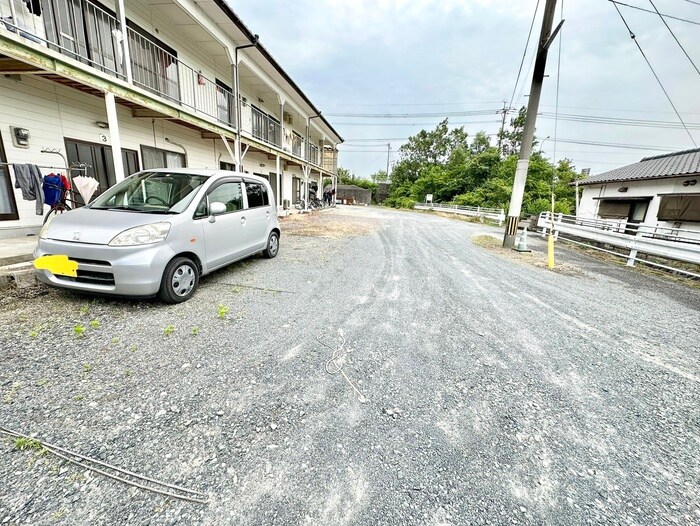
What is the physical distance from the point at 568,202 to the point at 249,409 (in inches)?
1145

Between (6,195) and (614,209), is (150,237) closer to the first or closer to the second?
(6,195)

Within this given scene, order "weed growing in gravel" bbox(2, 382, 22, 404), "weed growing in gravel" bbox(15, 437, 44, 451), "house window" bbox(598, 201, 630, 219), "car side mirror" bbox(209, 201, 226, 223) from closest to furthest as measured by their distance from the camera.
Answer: "weed growing in gravel" bbox(15, 437, 44, 451)
"weed growing in gravel" bbox(2, 382, 22, 404)
"car side mirror" bbox(209, 201, 226, 223)
"house window" bbox(598, 201, 630, 219)

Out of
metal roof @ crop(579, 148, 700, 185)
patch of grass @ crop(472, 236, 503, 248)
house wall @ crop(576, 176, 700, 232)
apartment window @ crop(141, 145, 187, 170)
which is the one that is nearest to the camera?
apartment window @ crop(141, 145, 187, 170)

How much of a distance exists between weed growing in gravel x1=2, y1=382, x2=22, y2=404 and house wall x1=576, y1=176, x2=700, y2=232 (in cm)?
1494

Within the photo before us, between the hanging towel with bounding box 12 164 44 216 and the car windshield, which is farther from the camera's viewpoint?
the hanging towel with bounding box 12 164 44 216

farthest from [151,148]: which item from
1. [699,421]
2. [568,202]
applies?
[568,202]

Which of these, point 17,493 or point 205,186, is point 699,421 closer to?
point 17,493

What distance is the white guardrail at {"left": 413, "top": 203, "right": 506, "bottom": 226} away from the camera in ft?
65.3

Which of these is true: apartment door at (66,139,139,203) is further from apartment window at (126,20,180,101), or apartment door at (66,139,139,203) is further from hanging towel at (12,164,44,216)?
apartment window at (126,20,180,101)

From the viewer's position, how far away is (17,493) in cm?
132

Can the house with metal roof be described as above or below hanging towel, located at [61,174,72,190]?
above

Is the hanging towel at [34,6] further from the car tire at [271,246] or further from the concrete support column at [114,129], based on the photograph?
the car tire at [271,246]

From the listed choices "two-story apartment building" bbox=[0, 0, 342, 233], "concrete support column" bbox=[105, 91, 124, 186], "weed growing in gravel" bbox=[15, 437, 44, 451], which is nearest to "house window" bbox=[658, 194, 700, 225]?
"two-story apartment building" bbox=[0, 0, 342, 233]

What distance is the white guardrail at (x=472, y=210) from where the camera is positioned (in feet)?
65.3
